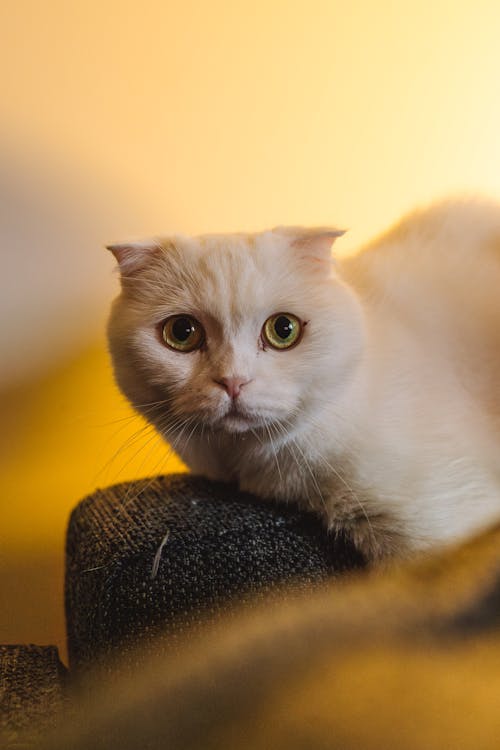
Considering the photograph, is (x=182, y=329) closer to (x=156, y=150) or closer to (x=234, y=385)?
(x=234, y=385)

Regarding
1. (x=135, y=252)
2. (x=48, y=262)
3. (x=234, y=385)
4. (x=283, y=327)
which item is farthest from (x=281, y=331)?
(x=48, y=262)

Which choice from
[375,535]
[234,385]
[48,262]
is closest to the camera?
[234,385]

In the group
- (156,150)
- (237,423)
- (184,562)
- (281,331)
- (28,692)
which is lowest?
(28,692)

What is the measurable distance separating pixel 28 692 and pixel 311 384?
22.6 inches

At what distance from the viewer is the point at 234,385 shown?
0.78m

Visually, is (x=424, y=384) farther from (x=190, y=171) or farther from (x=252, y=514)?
(x=190, y=171)

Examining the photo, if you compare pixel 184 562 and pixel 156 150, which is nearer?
pixel 184 562

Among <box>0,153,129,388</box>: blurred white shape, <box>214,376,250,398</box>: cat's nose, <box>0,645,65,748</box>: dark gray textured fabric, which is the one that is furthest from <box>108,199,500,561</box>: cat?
<box>0,153,129,388</box>: blurred white shape

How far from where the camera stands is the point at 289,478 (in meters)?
0.93

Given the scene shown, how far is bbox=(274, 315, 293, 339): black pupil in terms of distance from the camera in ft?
2.84

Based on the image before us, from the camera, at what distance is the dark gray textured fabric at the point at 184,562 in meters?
0.81

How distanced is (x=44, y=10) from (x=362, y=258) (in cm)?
82

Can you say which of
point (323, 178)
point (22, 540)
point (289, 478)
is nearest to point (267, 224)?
point (323, 178)

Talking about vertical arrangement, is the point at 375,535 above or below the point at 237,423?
below
